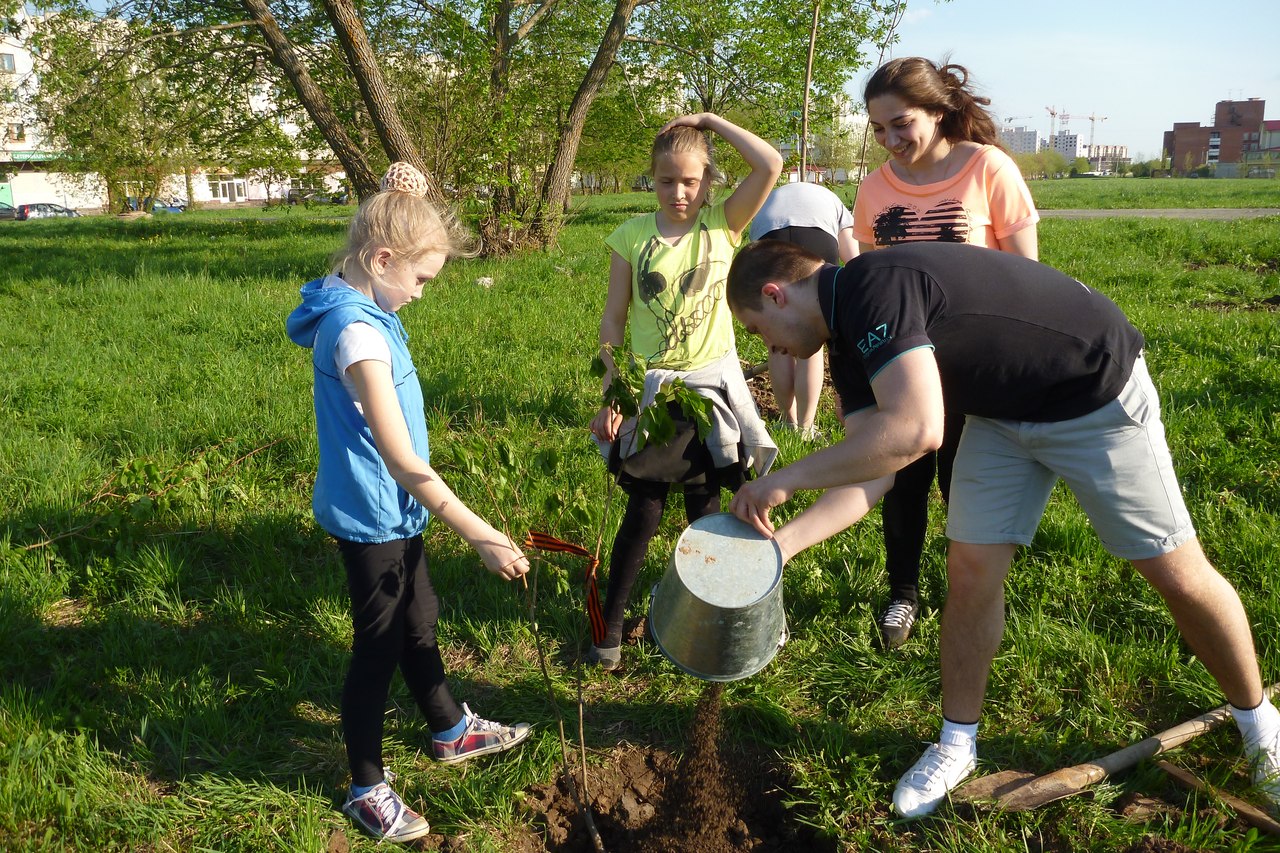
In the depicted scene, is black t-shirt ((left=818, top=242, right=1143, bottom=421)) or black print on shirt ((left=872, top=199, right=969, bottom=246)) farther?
black print on shirt ((left=872, top=199, right=969, bottom=246))

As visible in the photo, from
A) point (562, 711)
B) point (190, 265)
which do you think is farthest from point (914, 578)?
point (190, 265)

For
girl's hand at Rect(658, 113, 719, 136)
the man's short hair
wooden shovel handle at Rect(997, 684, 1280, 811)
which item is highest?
girl's hand at Rect(658, 113, 719, 136)

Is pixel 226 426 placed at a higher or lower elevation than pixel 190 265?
lower

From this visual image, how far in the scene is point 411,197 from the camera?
2078 millimetres

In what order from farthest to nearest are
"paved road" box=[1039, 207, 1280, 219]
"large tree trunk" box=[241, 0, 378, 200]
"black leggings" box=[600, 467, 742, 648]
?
"paved road" box=[1039, 207, 1280, 219], "large tree trunk" box=[241, 0, 378, 200], "black leggings" box=[600, 467, 742, 648]

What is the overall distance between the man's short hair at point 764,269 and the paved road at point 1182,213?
17.2 metres

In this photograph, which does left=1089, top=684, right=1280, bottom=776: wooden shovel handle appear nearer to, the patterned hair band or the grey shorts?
the grey shorts

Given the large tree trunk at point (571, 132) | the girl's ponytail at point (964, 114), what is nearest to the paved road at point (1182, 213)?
the large tree trunk at point (571, 132)

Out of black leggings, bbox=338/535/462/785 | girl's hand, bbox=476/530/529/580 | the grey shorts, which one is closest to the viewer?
girl's hand, bbox=476/530/529/580

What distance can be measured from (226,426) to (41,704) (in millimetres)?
2223

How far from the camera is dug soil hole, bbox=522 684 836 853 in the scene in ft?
7.52

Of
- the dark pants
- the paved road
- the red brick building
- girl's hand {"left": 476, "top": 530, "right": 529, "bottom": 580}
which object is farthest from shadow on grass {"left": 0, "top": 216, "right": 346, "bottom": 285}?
the red brick building

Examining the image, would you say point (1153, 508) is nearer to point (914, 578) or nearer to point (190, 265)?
point (914, 578)

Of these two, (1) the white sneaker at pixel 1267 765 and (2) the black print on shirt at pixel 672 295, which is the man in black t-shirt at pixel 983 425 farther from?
(2) the black print on shirt at pixel 672 295
